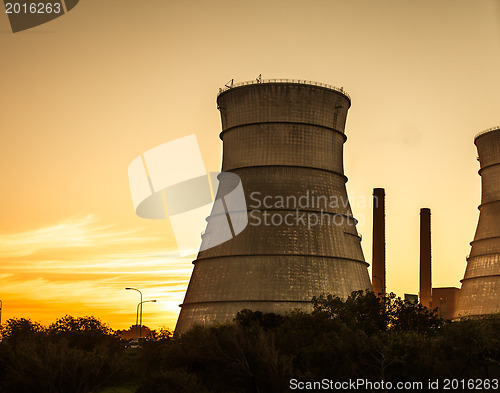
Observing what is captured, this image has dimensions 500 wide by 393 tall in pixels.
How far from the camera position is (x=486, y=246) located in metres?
58.4

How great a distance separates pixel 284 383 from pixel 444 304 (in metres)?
46.2

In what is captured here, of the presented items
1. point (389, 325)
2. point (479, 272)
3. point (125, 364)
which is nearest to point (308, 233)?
point (389, 325)

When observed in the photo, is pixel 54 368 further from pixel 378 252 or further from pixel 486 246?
pixel 486 246

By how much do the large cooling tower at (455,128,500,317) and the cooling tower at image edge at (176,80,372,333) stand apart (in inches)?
627

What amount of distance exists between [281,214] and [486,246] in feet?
74.7

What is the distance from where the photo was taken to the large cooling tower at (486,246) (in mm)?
57281

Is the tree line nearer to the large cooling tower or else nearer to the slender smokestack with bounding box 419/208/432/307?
the large cooling tower

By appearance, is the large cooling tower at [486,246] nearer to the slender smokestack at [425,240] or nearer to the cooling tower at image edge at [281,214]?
the slender smokestack at [425,240]

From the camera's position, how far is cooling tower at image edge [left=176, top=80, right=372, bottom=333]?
4262 cm

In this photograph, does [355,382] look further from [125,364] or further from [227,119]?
[227,119]

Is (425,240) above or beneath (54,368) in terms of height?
above

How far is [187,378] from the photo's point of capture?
98.5 feet

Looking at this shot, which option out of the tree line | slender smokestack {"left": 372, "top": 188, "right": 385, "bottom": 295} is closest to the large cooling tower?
slender smokestack {"left": 372, "top": 188, "right": 385, "bottom": 295}

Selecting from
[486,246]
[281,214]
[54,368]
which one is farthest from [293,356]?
[486,246]
